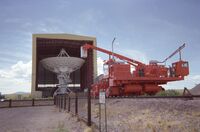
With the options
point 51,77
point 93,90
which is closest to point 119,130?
point 93,90

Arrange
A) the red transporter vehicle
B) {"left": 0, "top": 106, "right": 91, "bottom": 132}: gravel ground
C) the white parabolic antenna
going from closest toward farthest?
{"left": 0, "top": 106, "right": 91, "bottom": 132}: gravel ground < the red transporter vehicle < the white parabolic antenna

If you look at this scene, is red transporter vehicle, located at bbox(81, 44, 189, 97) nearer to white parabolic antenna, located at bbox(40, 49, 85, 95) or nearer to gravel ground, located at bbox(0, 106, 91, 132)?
gravel ground, located at bbox(0, 106, 91, 132)

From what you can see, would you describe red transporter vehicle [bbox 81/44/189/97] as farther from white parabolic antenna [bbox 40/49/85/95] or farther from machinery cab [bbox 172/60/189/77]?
white parabolic antenna [bbox 40/49/85/95]

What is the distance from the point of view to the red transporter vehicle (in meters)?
23.3

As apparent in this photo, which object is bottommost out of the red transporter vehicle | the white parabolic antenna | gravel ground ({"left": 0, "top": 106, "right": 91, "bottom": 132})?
gravel ground ({"left": 0, "top": 106, "right": 91, "bottom": 132})

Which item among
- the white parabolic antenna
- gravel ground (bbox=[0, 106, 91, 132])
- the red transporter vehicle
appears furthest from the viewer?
the white parabolic antenna

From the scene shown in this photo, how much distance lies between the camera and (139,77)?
23.6m

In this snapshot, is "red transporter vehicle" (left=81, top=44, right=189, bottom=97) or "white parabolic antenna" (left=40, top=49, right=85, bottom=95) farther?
"white parabolic antenna" (left=40, top=49, right=85, bottom=95)

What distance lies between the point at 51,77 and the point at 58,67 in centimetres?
3607

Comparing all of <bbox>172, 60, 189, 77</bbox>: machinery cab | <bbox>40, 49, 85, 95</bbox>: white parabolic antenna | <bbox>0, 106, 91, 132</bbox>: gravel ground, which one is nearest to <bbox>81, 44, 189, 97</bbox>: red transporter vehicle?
<bbox>172, 60, 189, 77</bbox>: machinery cab

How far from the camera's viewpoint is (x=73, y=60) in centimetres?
4938

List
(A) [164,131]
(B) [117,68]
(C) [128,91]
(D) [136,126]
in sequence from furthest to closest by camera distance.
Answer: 1. (B) [117,68]
2. (C) [128,91]
3. (D) [136,126]
4. (A) [164,131]

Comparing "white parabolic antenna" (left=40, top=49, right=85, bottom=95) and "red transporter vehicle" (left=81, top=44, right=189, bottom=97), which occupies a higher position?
"white parabolic antenna" (left=40, top=49, right=85, bottom=95)

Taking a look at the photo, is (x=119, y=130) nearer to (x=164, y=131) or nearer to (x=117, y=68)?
(x=164, y=131)
